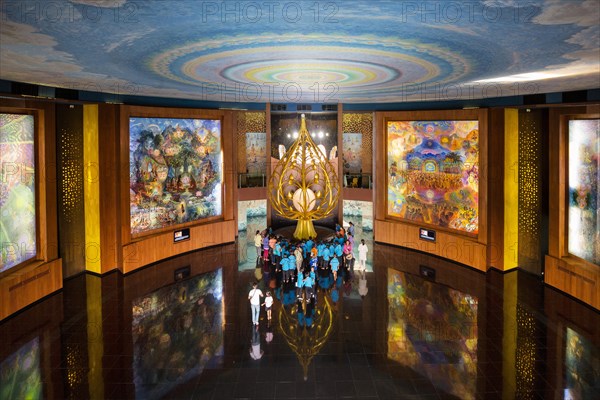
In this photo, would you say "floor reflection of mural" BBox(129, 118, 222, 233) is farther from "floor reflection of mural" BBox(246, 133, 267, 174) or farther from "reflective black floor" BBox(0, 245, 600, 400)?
"floor reflection of mural" BBox(246, 133, 267, 174)

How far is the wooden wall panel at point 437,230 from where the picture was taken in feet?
46.2

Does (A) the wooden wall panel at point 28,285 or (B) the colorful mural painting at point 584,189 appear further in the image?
(B) the colorful mural painting at point 584,189

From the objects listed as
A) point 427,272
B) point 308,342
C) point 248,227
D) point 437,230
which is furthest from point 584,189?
point 248,227

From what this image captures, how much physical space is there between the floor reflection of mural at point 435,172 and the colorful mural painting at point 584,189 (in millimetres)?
2828

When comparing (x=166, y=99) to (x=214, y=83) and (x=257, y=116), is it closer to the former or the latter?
(x=214, y=83)

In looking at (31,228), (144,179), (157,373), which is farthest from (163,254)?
(157,373)

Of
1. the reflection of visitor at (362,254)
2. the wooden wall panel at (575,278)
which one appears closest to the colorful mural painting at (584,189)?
the wooden wall panel at (575,278)

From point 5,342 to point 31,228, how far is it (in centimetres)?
315

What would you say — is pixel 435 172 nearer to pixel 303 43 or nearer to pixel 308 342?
pixel 308 342

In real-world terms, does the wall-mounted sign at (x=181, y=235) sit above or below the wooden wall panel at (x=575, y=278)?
above

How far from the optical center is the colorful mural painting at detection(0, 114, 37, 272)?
35.0ft

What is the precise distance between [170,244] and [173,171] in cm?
225

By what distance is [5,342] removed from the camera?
9.28m

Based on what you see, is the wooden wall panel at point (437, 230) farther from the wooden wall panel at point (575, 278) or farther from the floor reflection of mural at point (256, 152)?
the floor reflection of mural at point (256, 152)
